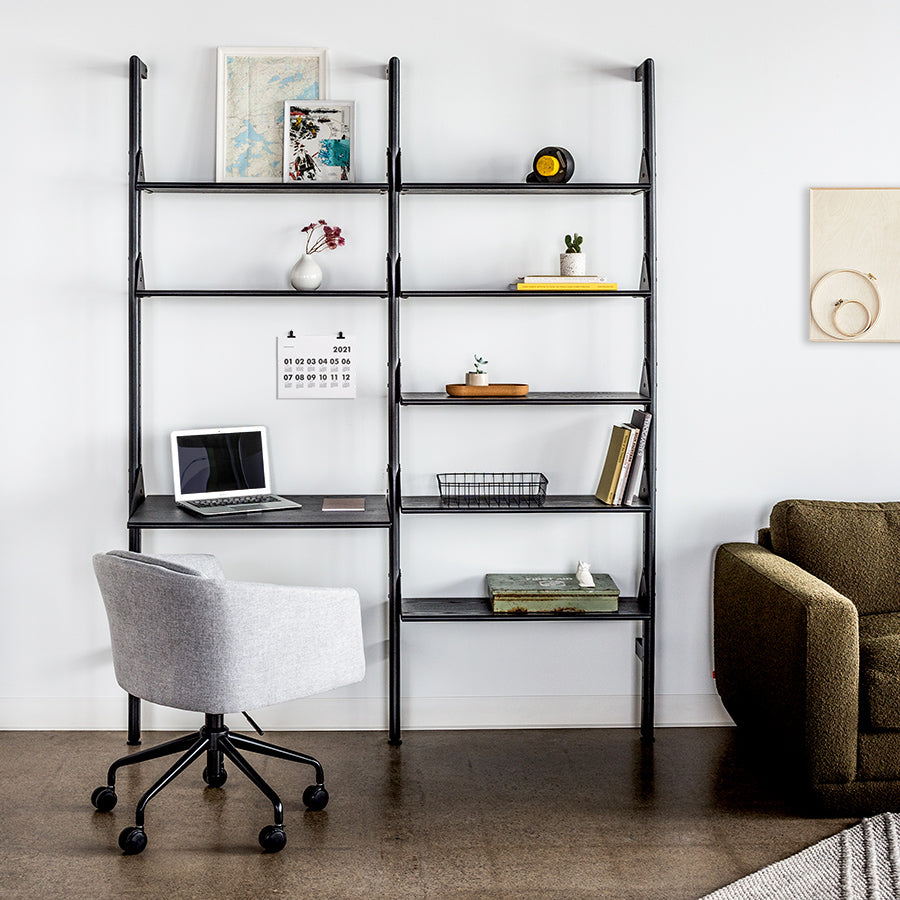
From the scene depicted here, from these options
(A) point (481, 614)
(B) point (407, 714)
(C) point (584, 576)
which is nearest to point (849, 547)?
(C) point (584, 576)

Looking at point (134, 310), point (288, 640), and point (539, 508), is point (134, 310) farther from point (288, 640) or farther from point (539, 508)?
point (539, 508)

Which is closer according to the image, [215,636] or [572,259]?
[215,636]

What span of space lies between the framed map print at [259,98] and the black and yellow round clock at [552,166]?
769 millimetres

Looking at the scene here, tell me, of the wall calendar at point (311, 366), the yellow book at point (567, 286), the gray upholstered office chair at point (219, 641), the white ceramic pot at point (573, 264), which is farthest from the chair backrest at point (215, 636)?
the white ceramic pot at point (573, 264)

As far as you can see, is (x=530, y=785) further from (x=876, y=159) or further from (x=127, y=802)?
(x=876, y=159)

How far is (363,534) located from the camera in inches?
142

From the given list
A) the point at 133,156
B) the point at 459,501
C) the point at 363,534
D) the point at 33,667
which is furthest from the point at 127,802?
the point at 133,156

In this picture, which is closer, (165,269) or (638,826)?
(638,826)

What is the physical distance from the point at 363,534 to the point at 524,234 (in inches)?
46.8

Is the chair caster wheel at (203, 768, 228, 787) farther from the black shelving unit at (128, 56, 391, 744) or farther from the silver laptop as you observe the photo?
the silver laptop

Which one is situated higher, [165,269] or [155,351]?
[165,269]

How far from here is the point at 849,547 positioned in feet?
10.9

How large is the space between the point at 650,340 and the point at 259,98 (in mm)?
1543

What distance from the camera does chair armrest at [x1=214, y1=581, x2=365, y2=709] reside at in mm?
2586
